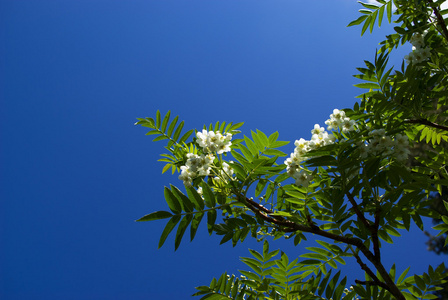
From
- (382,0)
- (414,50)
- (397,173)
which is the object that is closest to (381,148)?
(397,173)

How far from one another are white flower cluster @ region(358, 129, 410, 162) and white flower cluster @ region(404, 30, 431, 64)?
3.64ft

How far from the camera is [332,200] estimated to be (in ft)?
6.47

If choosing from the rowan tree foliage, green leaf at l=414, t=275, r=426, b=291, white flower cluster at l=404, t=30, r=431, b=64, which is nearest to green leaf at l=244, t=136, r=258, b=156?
the rowan tree foliage

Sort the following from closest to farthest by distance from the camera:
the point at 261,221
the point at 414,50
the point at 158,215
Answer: the point at 158,215 → the point at 261,221 → the point at 414,50

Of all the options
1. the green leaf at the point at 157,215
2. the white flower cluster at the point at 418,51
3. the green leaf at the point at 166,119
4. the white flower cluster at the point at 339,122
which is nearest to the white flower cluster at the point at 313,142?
the white flower cluster at the point at 339,122

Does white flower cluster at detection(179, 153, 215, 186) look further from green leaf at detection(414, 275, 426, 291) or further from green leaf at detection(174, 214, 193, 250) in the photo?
green leaf at detection(414, 275, 426, 291)

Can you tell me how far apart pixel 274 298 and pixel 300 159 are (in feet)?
2.77

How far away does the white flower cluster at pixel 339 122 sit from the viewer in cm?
209

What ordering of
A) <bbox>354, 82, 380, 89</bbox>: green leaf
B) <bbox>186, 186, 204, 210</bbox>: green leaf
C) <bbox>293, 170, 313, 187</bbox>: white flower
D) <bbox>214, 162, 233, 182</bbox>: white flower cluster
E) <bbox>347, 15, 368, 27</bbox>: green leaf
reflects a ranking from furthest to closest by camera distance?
<bbox>347, 15, 368, 27</bbox>: green leaf, <bbox>354, 82, 380, 89</bbox>: green leaf, <bbox>214, 162, 233, 182</bbox>: white flower cluster, <bbox>293, 170, 313, 187</bbox>: white flower, <bbox>186, 186, 204, 210</bbox>: green leaf

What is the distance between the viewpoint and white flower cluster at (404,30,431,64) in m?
2.70

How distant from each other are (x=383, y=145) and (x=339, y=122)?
32 cm

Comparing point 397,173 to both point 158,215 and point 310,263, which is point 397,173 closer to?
point 310,263

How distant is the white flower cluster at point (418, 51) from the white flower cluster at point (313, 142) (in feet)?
3.54

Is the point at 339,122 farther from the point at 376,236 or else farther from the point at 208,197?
the point at 208,197
